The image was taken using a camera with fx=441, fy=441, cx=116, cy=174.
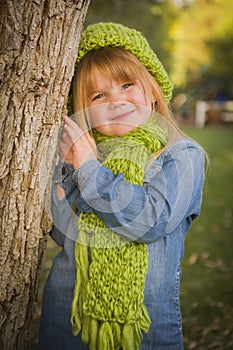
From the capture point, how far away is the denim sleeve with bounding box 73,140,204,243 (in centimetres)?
173

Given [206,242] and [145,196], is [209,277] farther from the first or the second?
[145,196]

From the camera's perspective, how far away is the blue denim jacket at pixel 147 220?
173 cm

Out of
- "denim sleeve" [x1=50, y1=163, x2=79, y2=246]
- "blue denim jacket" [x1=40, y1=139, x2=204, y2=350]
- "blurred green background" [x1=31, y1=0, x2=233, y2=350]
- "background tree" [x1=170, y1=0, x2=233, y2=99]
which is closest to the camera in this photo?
"blue denim jacket" [x1=40, y1=139, x2=204, y2=350]

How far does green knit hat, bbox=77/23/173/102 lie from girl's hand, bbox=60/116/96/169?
342 mm

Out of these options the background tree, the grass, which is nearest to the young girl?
the grass

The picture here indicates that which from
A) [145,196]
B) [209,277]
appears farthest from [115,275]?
[209,277]

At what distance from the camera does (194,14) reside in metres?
26.9

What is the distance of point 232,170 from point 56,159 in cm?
898

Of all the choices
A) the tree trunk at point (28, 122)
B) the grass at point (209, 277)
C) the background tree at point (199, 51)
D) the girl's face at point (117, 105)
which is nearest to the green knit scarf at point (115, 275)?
the girl's face at point (117, 105)

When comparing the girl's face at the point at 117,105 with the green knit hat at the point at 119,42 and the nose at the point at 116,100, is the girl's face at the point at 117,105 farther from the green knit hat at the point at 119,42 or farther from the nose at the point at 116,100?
the green knit hat at the point at 119,42

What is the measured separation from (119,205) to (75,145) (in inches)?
12.7

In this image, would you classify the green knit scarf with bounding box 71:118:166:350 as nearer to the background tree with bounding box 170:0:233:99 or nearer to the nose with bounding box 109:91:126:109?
the nose with bounding box 109:91:126:109

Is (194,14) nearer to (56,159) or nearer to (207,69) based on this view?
(207,69)

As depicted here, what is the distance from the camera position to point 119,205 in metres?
1.72
